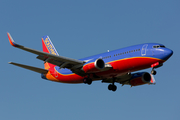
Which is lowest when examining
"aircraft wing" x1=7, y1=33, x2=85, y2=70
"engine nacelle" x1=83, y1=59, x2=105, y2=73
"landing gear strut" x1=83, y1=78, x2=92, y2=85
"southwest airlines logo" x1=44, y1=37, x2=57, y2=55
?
"landing gear strut" x1=83, y1=78, x2=92, y2=85

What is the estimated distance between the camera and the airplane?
3522 centimetres

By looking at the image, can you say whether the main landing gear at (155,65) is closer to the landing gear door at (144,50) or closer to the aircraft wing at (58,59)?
the landing gear door at (144,50)

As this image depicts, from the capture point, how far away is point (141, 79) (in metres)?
43.1

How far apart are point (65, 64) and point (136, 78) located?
11.0m

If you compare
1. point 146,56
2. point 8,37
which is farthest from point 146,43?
point 8,37

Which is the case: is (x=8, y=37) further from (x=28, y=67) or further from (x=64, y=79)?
(x=64, y=79)

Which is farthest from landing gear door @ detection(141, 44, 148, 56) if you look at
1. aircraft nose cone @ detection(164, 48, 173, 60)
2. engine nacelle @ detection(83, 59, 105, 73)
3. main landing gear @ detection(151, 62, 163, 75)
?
engine nacelle @ detection(83, 59, 105, 73)

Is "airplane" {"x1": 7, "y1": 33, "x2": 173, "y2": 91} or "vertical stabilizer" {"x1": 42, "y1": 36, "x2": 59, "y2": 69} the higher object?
"vertical stabilizer" {"x1": 42, "y1": 36, "x2": 59, "y2": 69}

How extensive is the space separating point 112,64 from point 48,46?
1698 cm

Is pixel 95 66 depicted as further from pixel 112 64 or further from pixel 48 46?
pixel 48 46

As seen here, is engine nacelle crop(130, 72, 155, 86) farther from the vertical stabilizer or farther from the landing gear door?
the vertical stabilizer

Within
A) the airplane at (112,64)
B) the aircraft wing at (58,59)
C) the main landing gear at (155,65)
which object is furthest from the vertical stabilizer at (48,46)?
the main landing gear at (155,65)

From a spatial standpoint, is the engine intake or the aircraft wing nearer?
the aircraft wing

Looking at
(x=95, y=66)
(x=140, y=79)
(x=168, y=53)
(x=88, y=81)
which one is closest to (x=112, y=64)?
(x=95, y=66)
